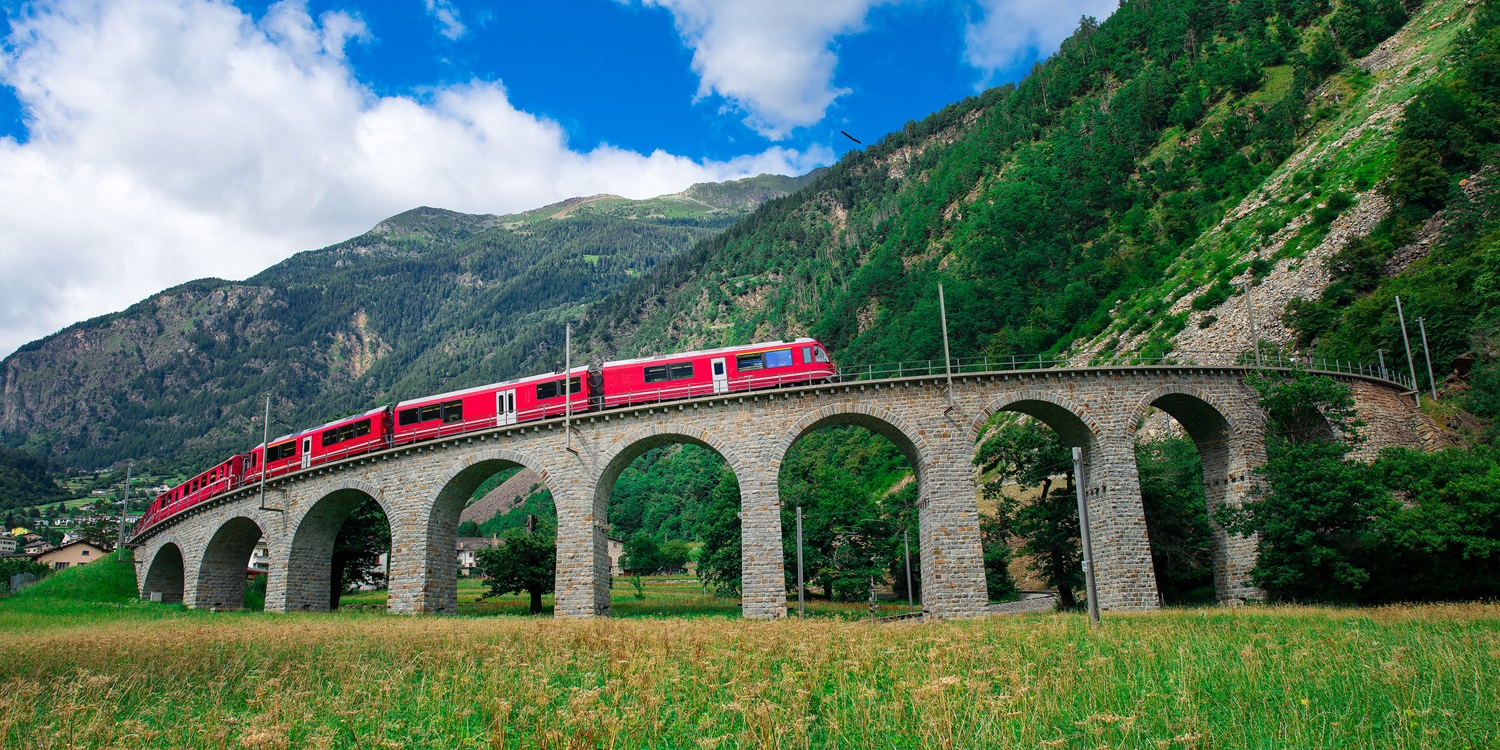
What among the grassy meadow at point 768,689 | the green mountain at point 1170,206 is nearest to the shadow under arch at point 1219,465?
the grassy meadow at point 768,689

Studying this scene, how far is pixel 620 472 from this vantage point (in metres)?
32.6

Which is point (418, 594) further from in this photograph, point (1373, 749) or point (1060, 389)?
point (1373, 749)

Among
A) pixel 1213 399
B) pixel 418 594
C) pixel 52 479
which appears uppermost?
pixel 52 479

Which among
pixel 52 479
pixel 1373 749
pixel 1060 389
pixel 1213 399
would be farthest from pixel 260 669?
pixel 52 479

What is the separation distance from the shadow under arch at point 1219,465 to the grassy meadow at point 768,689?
46.2 ft

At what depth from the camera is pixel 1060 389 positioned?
105ft

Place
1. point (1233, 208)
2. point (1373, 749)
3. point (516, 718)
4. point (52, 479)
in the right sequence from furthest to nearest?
point (52, 479) < point (1233, 208) < point (516, 718) < point (1373, 749)

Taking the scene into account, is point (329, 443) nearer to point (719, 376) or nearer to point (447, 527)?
point (447, 527)

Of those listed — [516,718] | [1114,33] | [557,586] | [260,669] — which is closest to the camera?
[516,718]

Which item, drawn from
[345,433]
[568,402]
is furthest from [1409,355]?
[345,433]

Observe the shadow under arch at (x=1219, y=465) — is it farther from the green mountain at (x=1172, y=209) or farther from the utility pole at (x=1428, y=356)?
the utility pole at (x=1428, y=356)

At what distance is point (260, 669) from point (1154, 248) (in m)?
78.7

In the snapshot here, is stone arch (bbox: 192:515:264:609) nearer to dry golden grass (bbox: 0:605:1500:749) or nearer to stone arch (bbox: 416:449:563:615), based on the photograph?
stone arch (bbox: 416:449:563:615)

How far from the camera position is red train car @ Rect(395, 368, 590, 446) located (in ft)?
111
